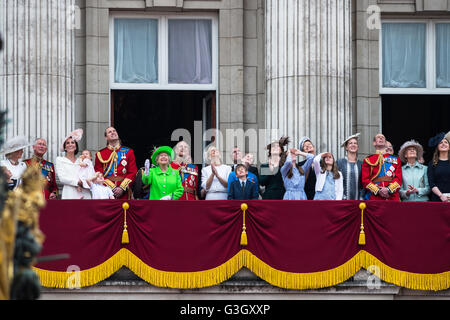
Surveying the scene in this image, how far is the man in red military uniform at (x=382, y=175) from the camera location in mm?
16750

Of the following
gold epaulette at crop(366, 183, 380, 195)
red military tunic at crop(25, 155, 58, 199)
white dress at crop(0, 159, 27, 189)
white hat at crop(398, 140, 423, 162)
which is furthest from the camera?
white hat at crop(398, 140, 423, 162)

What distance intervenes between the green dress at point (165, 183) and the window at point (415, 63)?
6321 mm

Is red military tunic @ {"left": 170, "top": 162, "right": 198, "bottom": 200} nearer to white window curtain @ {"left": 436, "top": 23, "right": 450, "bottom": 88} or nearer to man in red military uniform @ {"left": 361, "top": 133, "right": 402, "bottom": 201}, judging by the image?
man in red military uniform @ {"left": 361, "top": 133, "right": 402, "bottom": 201}

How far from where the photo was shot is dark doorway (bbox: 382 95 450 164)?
22.0 metres

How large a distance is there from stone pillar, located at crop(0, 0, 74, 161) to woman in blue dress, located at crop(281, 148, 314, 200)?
452cm

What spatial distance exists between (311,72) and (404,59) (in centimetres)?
299

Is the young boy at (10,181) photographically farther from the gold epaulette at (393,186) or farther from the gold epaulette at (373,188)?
the gold epaulette at (393,186)

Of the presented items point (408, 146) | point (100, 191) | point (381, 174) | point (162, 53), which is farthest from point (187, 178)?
point (162, 53)

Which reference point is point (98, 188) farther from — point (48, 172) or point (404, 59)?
point (404, 59)

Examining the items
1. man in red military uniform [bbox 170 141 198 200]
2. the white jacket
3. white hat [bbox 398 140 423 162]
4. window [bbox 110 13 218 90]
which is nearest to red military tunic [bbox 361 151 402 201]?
the white jacket

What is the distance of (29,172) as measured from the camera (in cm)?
758

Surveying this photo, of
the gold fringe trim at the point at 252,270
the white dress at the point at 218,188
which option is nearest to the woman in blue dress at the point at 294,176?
the white dress at the point at 218,188
